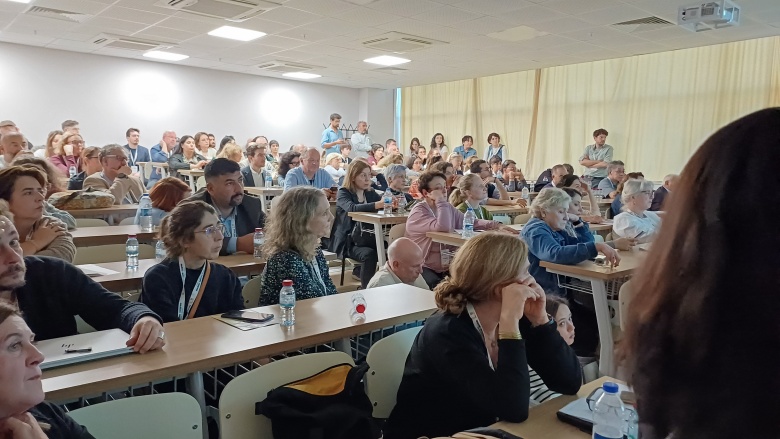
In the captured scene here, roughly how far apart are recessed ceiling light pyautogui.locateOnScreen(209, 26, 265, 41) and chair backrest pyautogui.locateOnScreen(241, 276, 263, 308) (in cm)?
609

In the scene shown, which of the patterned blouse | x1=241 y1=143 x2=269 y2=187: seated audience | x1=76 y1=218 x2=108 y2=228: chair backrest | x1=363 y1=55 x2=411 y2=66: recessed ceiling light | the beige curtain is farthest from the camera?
x1=363 y1=55 x2=411 y2=66: recessed ceiling light

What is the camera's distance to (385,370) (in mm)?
2107

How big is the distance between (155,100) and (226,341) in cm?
1107

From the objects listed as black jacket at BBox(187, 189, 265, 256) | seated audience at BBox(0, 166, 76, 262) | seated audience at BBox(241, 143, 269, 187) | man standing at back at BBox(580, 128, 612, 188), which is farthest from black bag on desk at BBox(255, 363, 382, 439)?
man standing at back at BBox(580, 128, 612, 188)

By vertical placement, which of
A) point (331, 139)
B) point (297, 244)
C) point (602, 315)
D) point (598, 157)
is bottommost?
point (602, 315)

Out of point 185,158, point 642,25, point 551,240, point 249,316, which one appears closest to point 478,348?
point 249,316

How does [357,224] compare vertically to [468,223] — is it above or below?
below

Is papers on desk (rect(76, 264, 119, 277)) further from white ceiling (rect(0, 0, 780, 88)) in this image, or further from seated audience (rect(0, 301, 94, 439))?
white ceiling (rect(0, 0, 780, 88))

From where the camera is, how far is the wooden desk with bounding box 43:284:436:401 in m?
1.75

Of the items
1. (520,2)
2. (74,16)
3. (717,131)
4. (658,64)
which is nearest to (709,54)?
(658,64)

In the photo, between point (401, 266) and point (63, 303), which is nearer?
point (63, 303)

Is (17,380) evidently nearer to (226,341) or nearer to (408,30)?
(226,341)

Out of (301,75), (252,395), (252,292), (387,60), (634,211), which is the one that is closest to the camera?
(252,395)

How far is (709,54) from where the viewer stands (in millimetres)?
9281
